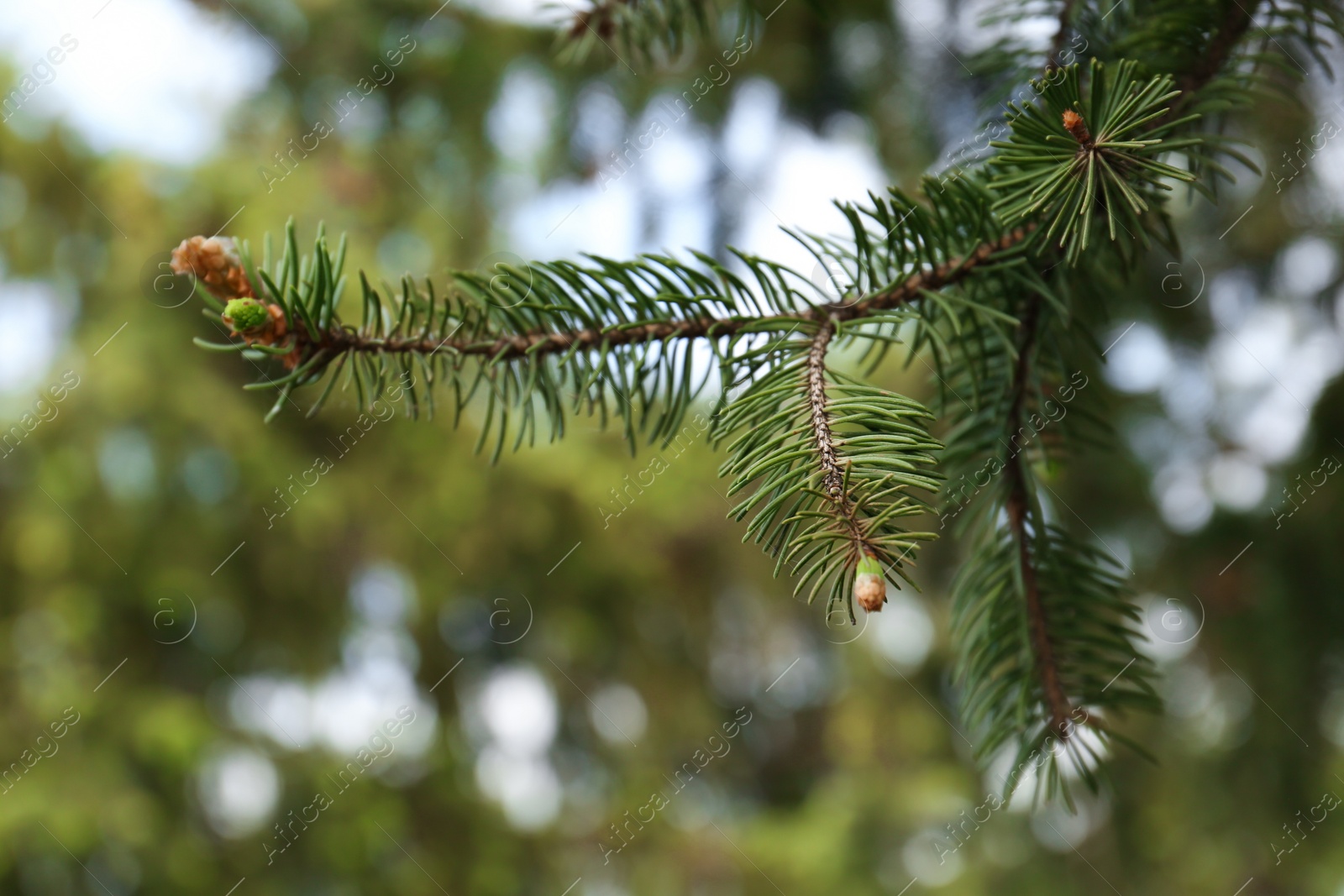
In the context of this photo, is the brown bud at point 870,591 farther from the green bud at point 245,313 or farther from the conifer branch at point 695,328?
the green bud at point 245,313

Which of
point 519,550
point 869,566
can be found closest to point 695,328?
point 869,566

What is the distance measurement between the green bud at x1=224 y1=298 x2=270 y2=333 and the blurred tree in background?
0.77 m

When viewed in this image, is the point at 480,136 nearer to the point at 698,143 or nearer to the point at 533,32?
the point at 533,32

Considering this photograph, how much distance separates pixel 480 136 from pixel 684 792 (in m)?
2.45

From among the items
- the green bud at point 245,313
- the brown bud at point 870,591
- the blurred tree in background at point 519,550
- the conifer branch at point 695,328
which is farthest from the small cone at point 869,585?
the blurred tree in background at point 519,550

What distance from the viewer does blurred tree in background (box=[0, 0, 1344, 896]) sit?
4.13 ft

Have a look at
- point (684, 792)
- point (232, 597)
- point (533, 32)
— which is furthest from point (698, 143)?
point (684, 792)

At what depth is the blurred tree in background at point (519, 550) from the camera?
1.26m

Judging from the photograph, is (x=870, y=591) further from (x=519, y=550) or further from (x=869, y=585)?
(x=519, y=550)

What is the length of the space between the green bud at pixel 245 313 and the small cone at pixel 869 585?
309 mm

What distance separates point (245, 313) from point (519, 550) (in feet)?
5.96

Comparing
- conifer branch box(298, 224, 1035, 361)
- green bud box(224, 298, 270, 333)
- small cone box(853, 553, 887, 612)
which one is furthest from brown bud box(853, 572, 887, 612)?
green bud box(224, 298, 270, 333)

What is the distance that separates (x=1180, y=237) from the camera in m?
1.25

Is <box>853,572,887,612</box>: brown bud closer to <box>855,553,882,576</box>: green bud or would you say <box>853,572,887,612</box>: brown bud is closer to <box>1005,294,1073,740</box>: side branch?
<box>855,553,882,576</box>: green bud
